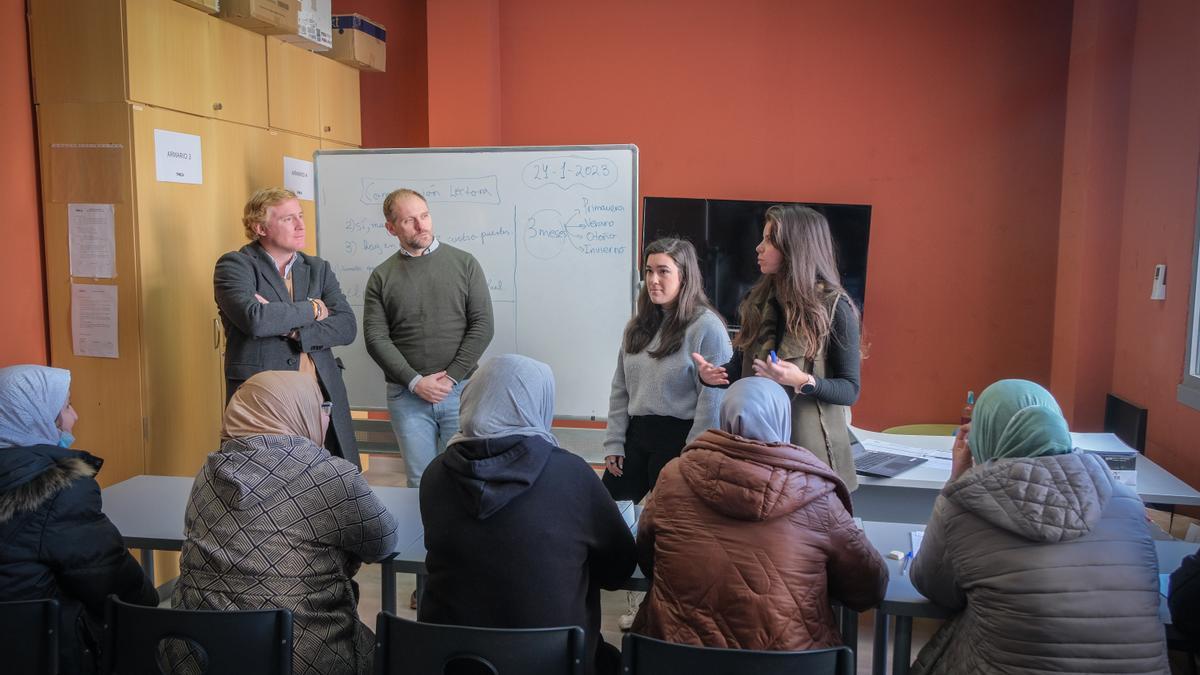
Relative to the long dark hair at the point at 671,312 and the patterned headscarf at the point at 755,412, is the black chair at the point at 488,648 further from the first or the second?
the long dark hair at the point at 671,312

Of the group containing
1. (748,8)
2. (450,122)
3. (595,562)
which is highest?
(748,8)

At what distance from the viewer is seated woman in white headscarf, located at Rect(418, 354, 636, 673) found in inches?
72.9

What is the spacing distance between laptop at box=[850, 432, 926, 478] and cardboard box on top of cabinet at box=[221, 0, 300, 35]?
3231mm

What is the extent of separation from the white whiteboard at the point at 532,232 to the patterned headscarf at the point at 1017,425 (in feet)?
7.46

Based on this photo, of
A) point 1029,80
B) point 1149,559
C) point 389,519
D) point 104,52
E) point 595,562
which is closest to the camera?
point 1149,559

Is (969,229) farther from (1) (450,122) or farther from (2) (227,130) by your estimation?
(2) (227,130)

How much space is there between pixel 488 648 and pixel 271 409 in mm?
772

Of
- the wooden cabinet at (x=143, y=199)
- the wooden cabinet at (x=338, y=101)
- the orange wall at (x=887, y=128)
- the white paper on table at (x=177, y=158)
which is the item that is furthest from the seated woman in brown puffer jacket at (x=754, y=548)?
the wooden cabinet at (x=338, y=101)

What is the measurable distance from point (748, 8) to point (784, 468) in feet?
12.9

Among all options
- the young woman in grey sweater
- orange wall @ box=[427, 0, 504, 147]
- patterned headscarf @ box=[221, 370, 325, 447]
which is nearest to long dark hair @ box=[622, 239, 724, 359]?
the young woman in grey sweater

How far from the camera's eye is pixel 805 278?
279cm

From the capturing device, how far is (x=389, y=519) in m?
2.14

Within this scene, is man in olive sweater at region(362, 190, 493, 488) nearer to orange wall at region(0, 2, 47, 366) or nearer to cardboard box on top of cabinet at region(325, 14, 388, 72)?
orange wall at region(0, 2, 47, 366)

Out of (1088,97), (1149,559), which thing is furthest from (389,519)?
(1088,97)
